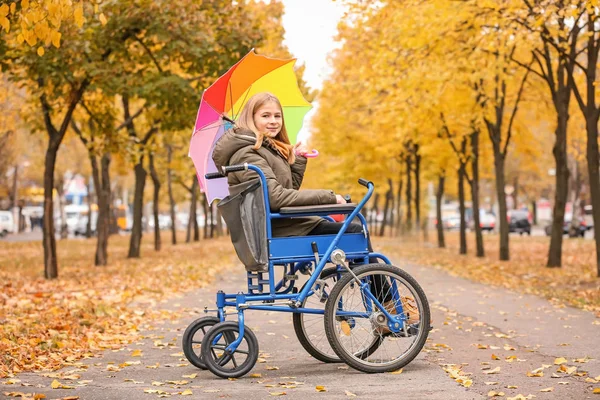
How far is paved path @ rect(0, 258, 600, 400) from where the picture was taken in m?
6.00

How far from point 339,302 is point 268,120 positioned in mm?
1428

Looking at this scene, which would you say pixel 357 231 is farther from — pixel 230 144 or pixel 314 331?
pixel 230 144

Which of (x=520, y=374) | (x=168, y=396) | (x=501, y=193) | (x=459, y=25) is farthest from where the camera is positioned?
(x=501, y=193)

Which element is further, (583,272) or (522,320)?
(583,272)

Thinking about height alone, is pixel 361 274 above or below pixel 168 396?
above

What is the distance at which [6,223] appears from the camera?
67.1 m

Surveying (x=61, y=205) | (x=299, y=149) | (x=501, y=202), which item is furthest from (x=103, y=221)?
(x=61, y=205)

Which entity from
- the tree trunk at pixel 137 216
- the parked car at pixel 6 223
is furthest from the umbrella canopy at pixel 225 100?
the parked car at pixel 6 223

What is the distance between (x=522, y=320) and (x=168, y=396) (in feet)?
19.0

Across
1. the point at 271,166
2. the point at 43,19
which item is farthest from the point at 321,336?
the point at 43,19

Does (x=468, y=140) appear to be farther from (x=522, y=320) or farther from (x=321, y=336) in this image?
(x=321, y=336)

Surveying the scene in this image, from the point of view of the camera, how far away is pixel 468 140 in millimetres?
32188

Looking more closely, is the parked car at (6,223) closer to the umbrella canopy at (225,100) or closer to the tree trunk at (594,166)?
the tree trunk at (594,166)

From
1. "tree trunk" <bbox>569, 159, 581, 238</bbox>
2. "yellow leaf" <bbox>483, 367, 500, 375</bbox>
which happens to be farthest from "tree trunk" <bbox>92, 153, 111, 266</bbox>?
"tree trunk" <bbox>569, 159, 581, 238</bbox>
